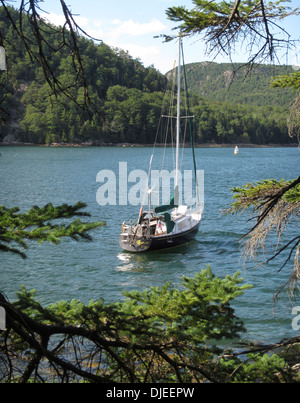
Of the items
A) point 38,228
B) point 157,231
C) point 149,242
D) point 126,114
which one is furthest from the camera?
point 126,114

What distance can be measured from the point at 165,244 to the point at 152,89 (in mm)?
128261

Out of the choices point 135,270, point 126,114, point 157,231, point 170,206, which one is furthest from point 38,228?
point 126,114

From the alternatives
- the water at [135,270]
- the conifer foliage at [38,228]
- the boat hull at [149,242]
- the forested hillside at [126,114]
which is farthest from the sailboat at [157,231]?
the forested hillside at [126,114]

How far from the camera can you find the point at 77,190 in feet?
123

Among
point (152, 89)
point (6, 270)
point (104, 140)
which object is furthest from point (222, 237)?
point (152, 89)

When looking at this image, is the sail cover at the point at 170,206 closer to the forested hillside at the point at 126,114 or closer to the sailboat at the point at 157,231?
the sailboat at the point at 157,231

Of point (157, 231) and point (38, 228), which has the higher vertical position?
point (38, 228)

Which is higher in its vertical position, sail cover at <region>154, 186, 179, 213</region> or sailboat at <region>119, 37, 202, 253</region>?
sail cover at <region>154, 186, 179, 213</region>

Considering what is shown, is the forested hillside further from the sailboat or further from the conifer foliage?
the conifer foliage

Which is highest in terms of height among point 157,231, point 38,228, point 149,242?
point 38,228

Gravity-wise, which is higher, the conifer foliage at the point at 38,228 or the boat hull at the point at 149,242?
the conifer foliage at the point at 38,228

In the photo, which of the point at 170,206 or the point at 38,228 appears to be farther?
the point at 170,206

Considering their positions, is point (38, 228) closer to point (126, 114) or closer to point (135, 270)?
point (135, 270)

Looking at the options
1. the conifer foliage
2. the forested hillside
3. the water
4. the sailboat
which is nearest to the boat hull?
the sailboat
